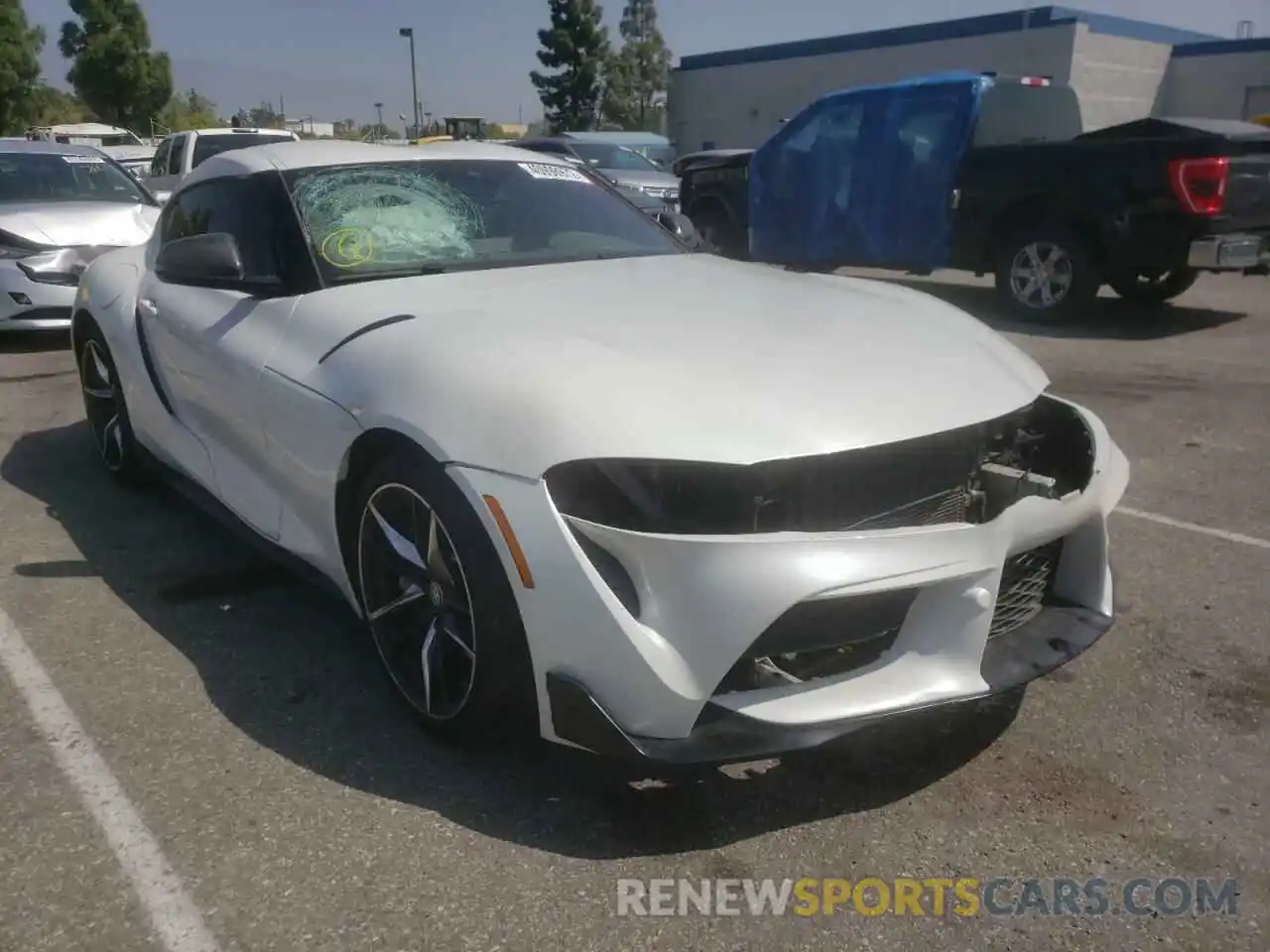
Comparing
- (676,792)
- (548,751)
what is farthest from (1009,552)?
(548,751)

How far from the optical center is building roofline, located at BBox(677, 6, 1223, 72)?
29.1 m

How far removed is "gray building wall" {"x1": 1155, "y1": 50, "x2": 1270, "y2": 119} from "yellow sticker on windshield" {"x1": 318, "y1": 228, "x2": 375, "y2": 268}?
30.8 m

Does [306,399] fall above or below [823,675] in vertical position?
above

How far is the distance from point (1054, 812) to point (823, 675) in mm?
674

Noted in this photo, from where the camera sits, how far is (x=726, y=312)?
3.07m

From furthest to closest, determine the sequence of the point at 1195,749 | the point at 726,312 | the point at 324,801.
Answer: the point at 726,312 < the point at 1195,749 < the point at 324,801

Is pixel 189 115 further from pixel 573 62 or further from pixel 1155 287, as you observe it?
pixel 1155 287

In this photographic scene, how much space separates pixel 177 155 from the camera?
14.3m

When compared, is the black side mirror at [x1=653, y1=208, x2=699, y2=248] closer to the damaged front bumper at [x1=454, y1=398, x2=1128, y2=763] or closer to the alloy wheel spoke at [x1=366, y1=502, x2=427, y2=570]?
the alloy wheel spoke at [x1=366, y1=502, x2=427, y2=570]

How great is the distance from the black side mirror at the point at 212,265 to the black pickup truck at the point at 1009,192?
6686 millimetres

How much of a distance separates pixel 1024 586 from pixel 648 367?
3.45 feet

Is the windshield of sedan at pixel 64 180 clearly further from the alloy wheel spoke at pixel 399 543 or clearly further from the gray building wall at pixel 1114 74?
the gray building wall at pixel 1114 74

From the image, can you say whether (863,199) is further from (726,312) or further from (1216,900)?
(1216,900)

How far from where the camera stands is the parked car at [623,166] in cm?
1437
